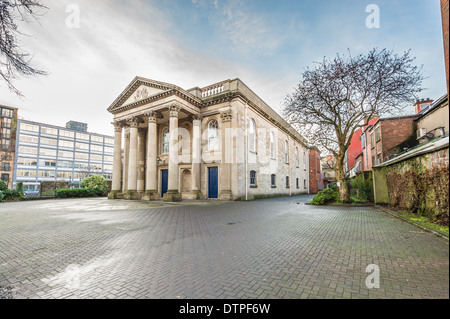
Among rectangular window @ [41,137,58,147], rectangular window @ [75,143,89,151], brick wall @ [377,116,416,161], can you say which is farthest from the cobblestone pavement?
rectangular window @ [75,143,89,151]

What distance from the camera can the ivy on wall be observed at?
677cm

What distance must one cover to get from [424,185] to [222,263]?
29.9ft

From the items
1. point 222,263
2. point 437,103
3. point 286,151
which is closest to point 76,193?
point 222,263

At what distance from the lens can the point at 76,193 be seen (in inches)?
981

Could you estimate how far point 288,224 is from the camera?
7.83m

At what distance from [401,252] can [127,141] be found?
84.7 feet

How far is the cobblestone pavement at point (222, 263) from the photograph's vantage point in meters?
2.91

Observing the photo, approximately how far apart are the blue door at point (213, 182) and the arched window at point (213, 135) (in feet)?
6.77

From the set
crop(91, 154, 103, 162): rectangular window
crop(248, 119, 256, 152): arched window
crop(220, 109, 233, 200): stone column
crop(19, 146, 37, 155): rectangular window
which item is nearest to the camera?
crop(220, 109, 233, 200): stone column

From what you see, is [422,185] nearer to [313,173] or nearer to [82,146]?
[313,173]

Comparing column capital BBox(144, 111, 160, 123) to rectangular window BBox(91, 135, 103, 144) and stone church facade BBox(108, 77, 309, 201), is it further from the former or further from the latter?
rectangular window BBox(91, 135, 103, 144)
